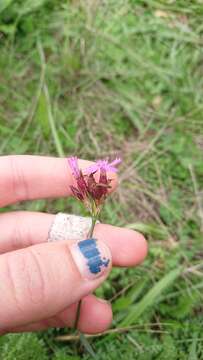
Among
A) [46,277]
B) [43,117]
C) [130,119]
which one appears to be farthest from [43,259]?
[130,119]

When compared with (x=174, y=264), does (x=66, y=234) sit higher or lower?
higher

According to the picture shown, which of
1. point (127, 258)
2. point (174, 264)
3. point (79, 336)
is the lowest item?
point (79, 336)

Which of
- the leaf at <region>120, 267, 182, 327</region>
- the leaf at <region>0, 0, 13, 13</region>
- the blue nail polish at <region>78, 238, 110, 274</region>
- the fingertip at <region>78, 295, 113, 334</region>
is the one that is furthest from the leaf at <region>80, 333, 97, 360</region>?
the leaf at <region>0, 0, 13, 13</region>

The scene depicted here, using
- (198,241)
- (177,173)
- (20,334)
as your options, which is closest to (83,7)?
(177,173)

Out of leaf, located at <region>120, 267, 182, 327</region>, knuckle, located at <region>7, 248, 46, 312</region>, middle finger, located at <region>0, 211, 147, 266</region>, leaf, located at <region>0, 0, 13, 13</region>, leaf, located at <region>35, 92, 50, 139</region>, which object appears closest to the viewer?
knuckle, located at <region>7, 248, 46, 312</region>

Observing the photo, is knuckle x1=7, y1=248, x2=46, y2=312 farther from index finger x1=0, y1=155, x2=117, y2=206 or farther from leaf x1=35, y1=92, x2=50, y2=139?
leaf x1=35, y1=92, x2=50, y2=139

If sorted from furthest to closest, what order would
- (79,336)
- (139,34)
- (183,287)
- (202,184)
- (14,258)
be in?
(139,34) → (202,184) → (183,287) → (79,336) → (14,258)

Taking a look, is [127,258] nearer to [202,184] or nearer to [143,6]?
[202,184]

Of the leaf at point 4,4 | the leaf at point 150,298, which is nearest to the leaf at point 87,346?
the leaf at point 150,298

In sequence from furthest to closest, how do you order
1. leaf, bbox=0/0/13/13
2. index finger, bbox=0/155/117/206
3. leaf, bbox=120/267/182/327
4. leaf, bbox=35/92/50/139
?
leaf, bbox=0/0/13/13 → leaf, bbox=35/92/50/139 → leaf, bbox=120/267/182/327 → index finger, bbox=0/155/117/206
